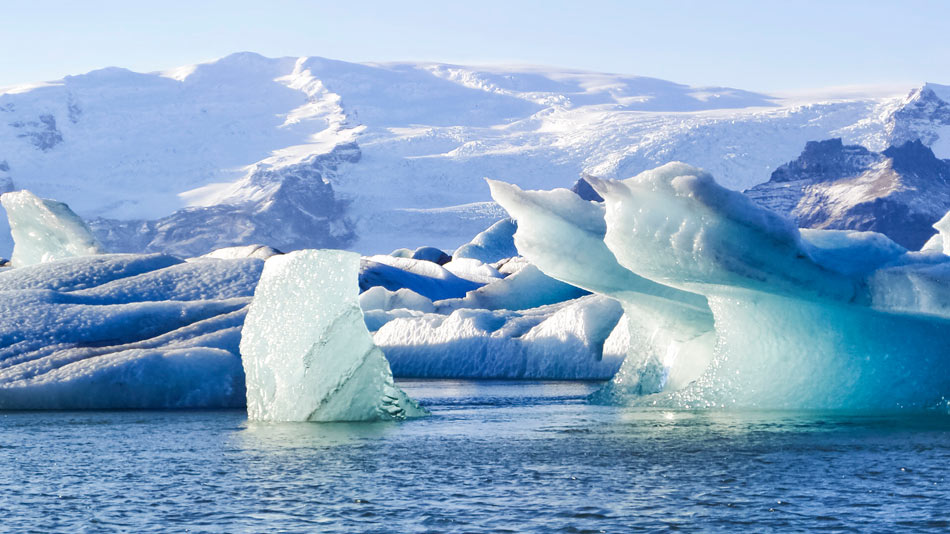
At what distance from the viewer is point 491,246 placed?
5006 cm

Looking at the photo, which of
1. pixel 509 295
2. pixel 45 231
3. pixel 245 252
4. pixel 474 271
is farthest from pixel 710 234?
pixel 474 271

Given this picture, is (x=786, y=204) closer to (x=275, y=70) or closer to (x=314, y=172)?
(x=314, y=172)

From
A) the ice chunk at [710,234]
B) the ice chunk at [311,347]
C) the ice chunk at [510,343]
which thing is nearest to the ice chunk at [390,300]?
the ice chunk at [510,343]

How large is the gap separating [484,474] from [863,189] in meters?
79.8

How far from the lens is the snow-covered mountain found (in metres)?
80.5

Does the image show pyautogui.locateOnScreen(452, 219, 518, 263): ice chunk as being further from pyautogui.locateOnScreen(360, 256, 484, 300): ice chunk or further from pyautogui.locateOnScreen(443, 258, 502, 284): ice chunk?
pyautogui.locateOnScreen(360, 256, 484, 300): ice chunk

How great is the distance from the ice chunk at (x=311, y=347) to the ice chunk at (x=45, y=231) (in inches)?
516

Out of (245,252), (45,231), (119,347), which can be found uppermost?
(45,231)

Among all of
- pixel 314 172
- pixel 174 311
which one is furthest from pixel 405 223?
pixel 174 311

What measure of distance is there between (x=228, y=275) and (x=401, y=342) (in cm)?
682

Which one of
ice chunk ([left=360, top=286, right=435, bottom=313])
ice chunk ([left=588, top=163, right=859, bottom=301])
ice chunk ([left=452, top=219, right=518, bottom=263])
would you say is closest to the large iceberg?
ice chunk ([left=588, top=163, right=859, bottom=301])

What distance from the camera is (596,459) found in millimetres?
9883

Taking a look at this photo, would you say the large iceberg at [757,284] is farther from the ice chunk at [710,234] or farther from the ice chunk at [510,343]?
the ice chunk at [510,343]

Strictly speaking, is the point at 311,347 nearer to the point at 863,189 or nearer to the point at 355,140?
the point at 863,189
